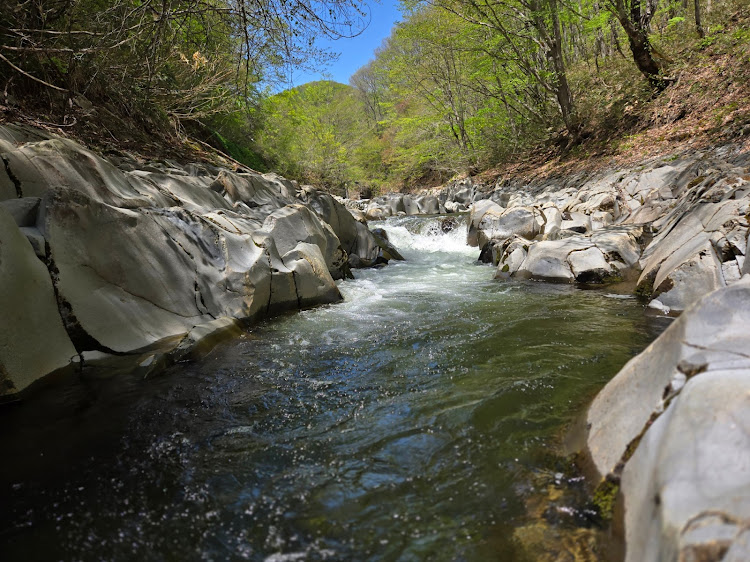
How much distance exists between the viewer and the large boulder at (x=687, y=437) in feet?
3.94

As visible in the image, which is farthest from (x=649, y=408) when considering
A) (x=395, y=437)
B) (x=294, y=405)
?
(x=294, y=405)

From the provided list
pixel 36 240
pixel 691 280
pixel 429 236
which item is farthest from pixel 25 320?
pixel 429 236

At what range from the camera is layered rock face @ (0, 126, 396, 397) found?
334cm

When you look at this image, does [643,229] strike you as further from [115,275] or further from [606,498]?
[115,275]

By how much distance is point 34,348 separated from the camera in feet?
10.8

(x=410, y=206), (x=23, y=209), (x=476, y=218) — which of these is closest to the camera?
(x=23, y=209)

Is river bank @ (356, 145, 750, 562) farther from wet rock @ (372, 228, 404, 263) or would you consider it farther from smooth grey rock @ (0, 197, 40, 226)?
wet rock @ (372, 228, 404, 263)

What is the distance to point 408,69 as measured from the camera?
2192 centimetres

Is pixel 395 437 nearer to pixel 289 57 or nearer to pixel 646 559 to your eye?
pixel 646 559

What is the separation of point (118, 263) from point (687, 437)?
4.69 metres

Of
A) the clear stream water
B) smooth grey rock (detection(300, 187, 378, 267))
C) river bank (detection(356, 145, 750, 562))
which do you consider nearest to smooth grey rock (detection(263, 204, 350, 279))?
smooth grey rock (detection(300, 187, 378, 267))

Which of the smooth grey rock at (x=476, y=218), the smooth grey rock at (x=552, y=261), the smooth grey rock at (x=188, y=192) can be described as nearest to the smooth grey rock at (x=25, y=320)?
the smooth grey rock at (x=188, y=192)

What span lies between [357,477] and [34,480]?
183cm

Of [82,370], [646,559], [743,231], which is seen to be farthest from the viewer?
[743,231]
